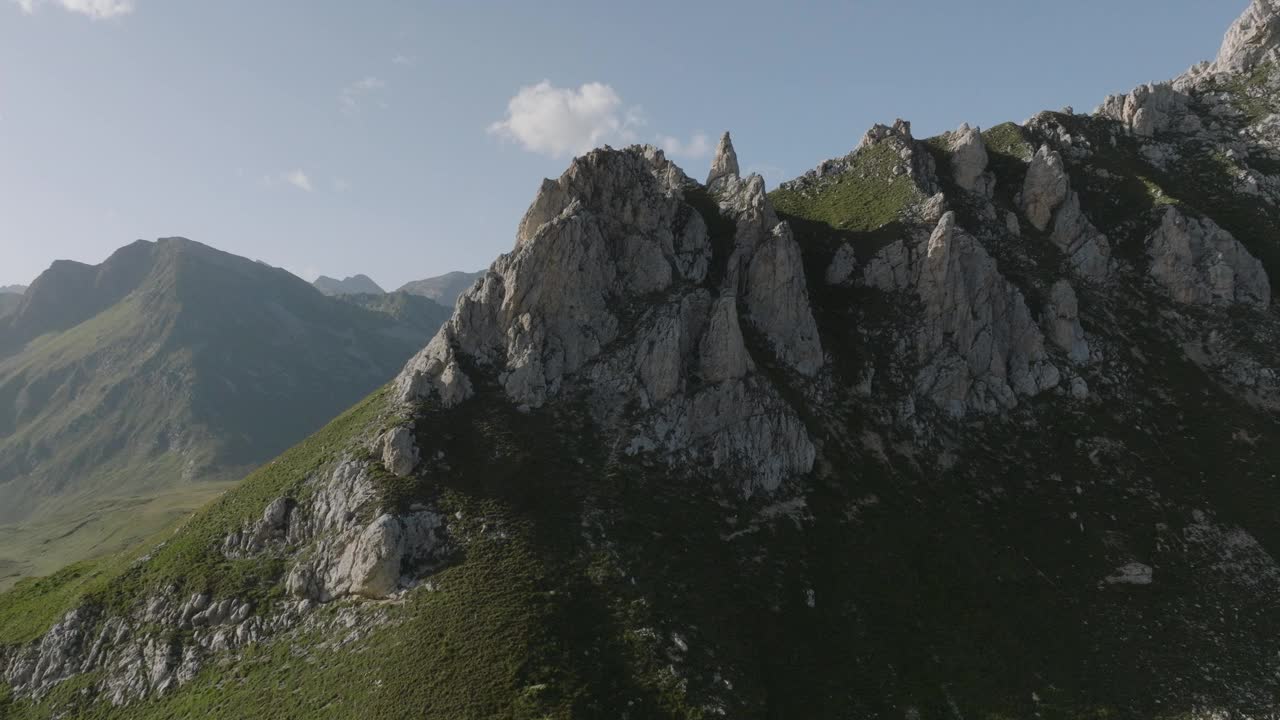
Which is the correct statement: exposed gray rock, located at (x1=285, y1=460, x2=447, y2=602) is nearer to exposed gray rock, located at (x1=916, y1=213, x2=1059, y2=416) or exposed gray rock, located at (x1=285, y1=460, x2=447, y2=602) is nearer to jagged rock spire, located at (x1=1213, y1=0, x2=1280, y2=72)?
exposed gray rock, located at (x1=916, y1=213, x2=1059, y2=416)

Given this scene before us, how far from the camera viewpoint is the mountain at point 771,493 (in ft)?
156

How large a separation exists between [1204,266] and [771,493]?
2829 inches

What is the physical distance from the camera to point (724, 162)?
97375 mm

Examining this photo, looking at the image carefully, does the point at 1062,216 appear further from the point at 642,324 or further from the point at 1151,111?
the point at 642,324

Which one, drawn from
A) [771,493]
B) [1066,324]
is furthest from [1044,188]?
[771,493]

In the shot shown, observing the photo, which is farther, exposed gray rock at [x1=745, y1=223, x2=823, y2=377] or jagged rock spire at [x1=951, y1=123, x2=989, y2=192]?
jagged rock spire at [x1=951, y1=123, x2=989, y2=192]

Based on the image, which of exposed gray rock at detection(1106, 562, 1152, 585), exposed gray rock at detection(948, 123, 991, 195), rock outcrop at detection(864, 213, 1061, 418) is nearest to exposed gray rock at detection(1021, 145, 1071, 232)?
exposed gray rock at detection(948, 123, 991, 195)

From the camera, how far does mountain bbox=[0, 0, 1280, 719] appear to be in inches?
1866

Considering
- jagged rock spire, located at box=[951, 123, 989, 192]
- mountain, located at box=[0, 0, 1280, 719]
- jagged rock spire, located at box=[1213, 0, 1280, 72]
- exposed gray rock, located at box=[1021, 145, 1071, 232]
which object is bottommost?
→ mountain, located at box=[0, 0, 1280, 719]

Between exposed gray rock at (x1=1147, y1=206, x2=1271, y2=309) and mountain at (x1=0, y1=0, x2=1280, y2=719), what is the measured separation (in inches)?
12.6

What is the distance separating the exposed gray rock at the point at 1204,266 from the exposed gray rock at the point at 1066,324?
1966 centimetres

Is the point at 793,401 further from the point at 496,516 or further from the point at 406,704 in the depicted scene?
the point at 406,704

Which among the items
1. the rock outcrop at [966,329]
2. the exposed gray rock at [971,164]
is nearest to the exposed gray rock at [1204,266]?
the exposed gray rock at [971,164]

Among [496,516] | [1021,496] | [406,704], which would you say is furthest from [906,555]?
[406,704]
